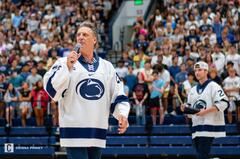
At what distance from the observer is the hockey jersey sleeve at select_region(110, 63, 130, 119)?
5879mm

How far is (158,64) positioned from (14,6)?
910 centimetres

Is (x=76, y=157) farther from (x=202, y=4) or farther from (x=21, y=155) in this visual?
(x=202, y=4)

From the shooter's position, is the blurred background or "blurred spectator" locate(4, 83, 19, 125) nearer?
the blurred background

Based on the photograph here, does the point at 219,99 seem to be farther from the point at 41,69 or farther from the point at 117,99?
the point at 41,69

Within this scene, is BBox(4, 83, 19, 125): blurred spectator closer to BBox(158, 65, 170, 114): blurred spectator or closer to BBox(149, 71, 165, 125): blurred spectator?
BBox(149, 71, 165, 125): blurred spectator

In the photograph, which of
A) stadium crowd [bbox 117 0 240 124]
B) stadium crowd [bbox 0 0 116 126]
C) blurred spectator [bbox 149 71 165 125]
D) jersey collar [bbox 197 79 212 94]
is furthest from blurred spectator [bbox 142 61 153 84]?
jersey collar [bbox 197 79 212 94]

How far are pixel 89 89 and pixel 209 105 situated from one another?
16.4 feet

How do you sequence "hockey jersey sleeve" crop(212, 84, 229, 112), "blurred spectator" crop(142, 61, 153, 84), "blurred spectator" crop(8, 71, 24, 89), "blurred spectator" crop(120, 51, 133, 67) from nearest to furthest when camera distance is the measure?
"hockey jersey sleeve" crop(212, 84, 229, 112) → "blurred spectator" crop(142, 61, 153, 84) → "blurred spectator" crop(8, 71, 24, 89) → "blurred spectator" crop(120, 51, 133, 67)

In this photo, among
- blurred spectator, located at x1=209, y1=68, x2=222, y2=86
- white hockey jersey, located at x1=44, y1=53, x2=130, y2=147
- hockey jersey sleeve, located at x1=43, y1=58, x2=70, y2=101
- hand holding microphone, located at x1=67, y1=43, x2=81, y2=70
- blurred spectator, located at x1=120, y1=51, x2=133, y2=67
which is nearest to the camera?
hand holding microphone, located at x1=67, y1=43, x2=81, y2=70

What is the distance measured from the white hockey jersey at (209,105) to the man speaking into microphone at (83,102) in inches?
182

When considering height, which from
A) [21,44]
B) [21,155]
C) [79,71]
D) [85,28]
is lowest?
[21,155]

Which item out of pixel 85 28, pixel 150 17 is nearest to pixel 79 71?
pixel 85 28

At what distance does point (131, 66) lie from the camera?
1705 centimetres

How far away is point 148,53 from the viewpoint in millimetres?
18094
